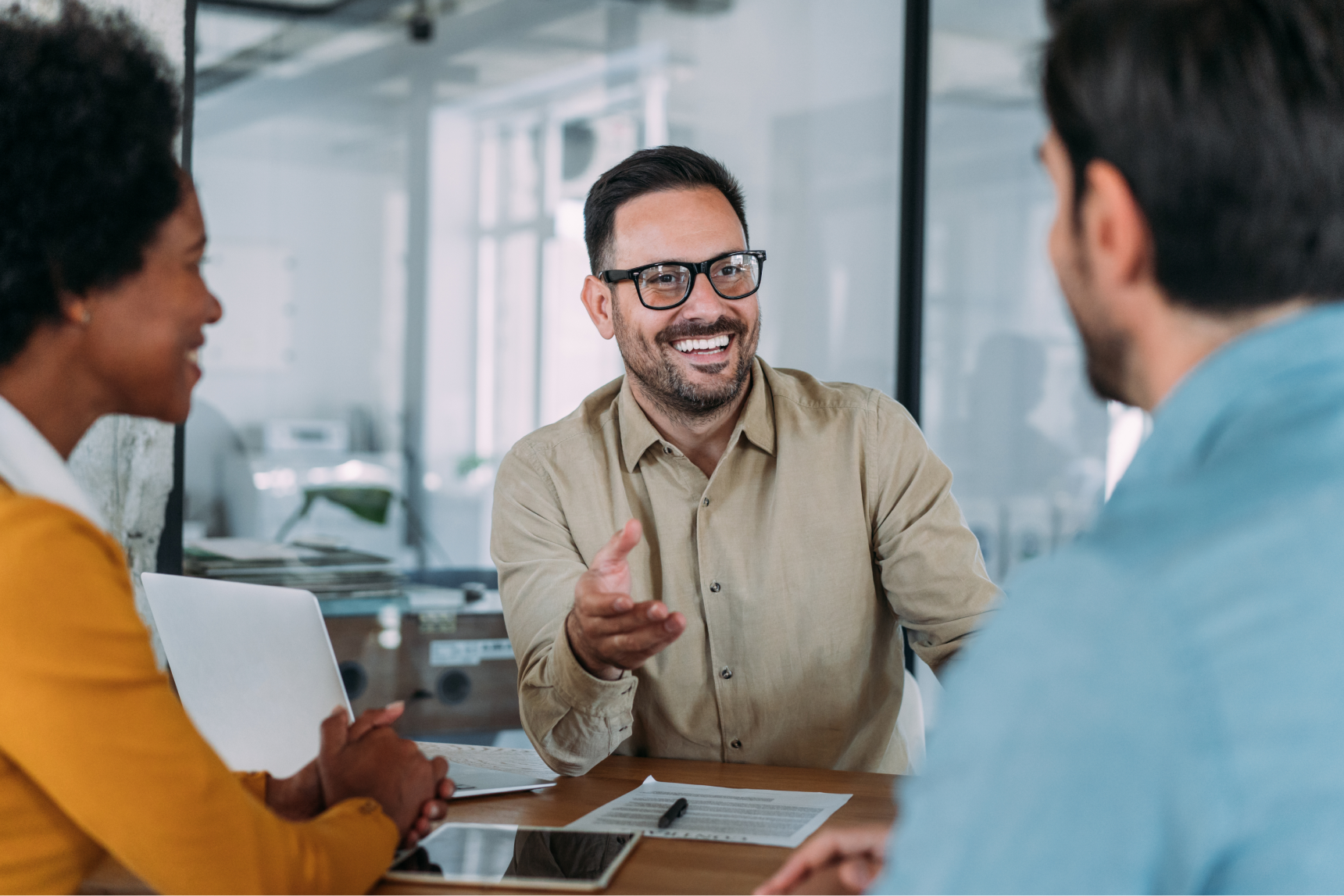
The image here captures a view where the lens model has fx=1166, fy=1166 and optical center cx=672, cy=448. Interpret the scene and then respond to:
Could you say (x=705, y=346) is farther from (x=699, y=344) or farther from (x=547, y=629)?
(x=547, y=629)

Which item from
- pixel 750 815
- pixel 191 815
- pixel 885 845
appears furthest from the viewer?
pixel 750 815

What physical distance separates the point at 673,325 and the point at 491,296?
2.67 meters

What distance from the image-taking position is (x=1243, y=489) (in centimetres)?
64

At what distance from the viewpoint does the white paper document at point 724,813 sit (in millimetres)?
1354

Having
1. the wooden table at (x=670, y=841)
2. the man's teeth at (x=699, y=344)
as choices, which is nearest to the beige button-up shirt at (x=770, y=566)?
the man's teeth at (x=699, y=344)

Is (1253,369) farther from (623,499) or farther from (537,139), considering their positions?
(537,139)

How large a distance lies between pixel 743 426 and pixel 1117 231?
4.49ft

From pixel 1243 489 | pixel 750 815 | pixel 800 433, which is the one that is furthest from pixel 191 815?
pixel 800 433

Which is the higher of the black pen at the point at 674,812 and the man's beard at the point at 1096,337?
the man's beard at the point at 1096,337

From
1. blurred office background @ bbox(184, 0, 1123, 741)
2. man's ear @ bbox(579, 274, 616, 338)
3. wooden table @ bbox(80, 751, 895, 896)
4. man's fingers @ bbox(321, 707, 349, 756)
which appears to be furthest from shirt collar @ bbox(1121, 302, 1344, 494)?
blurred office background @ bbox(184, 0, 1123, 741)

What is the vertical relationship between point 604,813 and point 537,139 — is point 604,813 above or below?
below

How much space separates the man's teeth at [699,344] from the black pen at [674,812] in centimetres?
91

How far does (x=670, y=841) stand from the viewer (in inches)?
52.6

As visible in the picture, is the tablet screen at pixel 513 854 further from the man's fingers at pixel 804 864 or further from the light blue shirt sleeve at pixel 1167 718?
the light blue shirt sleeve at pixel 1167 718
